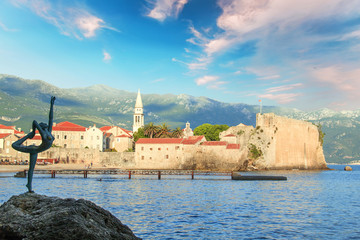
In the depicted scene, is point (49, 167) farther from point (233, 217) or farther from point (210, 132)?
point (233, 217)

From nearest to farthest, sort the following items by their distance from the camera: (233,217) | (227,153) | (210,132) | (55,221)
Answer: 1. (55,221)
2. (233,217)
3. (227,153)
4. (210,132)

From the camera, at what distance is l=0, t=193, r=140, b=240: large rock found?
6.98 metres

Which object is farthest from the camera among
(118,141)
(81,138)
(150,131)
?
(118,141)

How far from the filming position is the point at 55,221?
7148 millimetres

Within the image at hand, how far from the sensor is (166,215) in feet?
71.9

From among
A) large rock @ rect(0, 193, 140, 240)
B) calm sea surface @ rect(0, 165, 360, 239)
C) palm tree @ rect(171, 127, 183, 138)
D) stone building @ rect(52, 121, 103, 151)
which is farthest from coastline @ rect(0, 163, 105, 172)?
large rock @ rect(0, 193, 140, 240)

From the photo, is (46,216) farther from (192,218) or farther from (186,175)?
(186,175)

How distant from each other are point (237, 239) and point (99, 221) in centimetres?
960

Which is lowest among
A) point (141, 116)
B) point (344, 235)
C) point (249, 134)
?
point (344, 235)

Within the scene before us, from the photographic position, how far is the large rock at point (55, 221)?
6984mm

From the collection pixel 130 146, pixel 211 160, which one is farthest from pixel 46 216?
pixel 130 146

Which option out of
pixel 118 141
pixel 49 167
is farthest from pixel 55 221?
pixel 118 141

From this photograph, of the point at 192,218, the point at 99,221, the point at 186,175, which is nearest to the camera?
the point at 99,221

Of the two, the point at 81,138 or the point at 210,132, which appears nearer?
the point at 81,138
